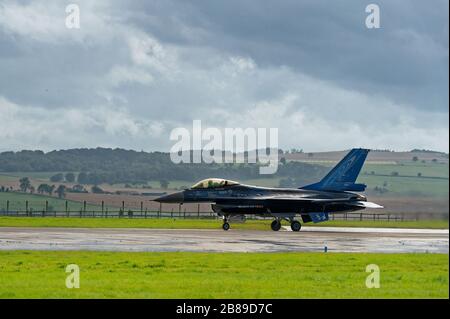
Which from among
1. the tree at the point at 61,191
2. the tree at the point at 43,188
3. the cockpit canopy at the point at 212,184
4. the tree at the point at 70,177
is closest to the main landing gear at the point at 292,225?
the cockpit canopy at the point at 212,184

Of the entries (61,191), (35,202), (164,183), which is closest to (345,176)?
(35,202)

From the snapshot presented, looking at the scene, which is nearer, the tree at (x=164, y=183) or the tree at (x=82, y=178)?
the tree at (x=164, y=183)

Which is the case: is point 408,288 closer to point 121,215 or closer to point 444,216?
point 444,216

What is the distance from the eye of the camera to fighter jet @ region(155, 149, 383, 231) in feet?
181

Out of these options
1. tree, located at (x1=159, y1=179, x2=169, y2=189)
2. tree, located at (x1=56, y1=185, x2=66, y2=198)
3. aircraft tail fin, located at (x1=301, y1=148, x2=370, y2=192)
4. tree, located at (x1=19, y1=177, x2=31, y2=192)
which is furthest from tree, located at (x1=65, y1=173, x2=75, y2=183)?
aircraft tail fin, located at (x1=301, y1=148, x2=370, y2=192)

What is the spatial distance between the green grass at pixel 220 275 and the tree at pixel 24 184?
14561cm

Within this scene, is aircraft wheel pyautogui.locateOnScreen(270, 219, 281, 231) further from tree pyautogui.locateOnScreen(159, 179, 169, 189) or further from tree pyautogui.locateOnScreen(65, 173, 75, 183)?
tree pyautogui.locateOnScreen(65, 173, 75, 183)

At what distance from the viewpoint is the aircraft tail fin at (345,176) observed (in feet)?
197

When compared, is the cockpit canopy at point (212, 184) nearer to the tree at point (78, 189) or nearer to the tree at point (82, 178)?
the tree at point (78, 189)

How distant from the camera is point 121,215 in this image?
303 feet

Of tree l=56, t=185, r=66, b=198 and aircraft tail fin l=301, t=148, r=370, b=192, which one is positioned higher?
aircraft tail fin l=301, t=148, r=370, b=192

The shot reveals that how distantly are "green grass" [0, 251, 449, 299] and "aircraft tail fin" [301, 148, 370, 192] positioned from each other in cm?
2681

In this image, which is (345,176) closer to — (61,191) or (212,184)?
(212,184)
